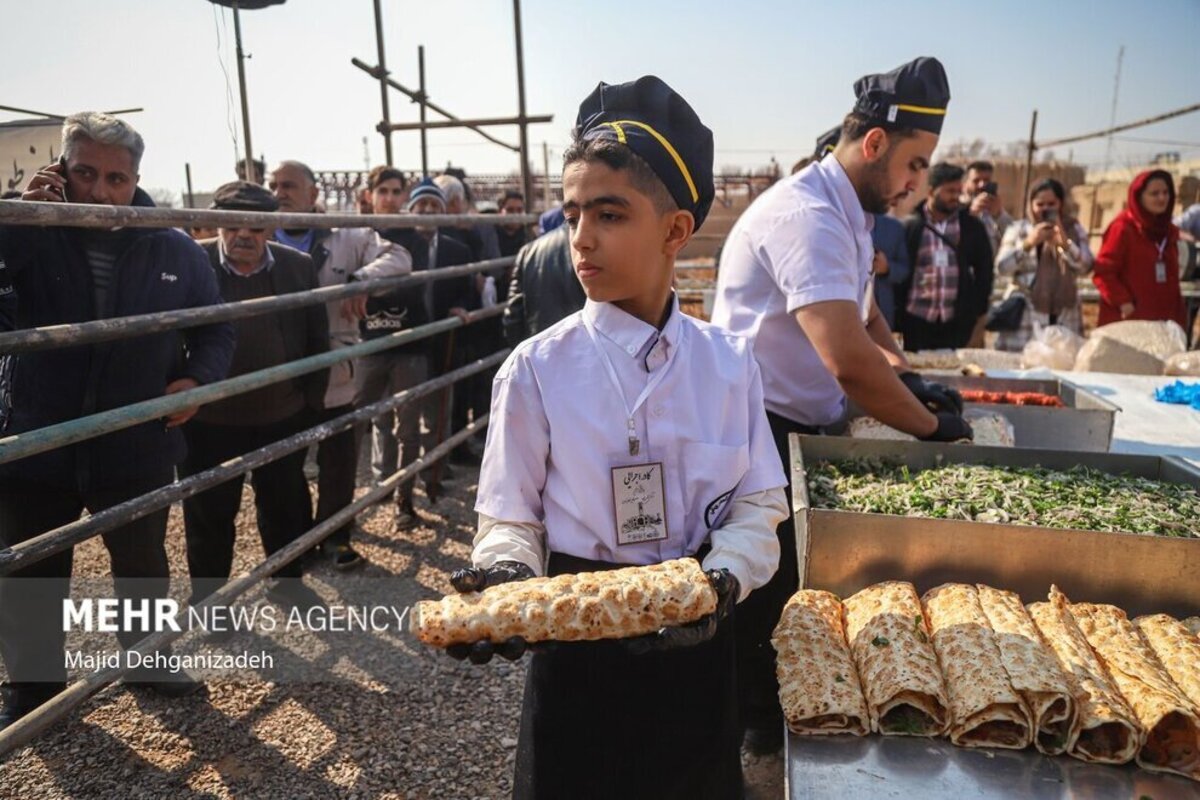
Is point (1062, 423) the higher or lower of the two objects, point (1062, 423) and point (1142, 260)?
the lower

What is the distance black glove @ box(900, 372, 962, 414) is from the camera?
295 cm

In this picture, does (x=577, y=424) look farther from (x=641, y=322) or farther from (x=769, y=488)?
(x=769, y=488)

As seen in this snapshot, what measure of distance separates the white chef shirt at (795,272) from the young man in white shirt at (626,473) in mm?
888

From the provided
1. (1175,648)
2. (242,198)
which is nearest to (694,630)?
(1175,648)

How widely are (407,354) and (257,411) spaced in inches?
59.9

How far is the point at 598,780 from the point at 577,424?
72cm

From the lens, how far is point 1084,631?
6.20 feet

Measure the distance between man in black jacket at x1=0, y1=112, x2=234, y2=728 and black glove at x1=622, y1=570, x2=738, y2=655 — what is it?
2.33 metres

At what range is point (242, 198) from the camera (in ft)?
12.4

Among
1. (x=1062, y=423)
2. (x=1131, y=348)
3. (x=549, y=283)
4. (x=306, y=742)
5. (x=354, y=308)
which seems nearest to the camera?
(x=306, y=742)

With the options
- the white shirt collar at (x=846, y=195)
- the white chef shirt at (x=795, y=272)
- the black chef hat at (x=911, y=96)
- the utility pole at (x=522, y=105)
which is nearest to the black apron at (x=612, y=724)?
the white chef shirt at (x=795, y=272)

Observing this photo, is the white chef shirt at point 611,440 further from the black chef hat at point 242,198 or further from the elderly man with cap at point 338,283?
the elderly man with cap at point 338,283

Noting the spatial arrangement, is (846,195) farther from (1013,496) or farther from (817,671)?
(817,671)

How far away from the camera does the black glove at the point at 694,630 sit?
1.38 metres
